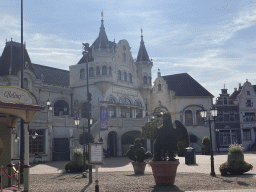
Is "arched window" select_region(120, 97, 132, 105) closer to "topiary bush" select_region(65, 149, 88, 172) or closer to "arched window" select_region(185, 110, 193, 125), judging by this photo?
"arched window" select_region(185, 110, 193, 125)

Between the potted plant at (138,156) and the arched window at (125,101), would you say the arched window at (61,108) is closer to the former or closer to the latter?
the arched window at (125,101)

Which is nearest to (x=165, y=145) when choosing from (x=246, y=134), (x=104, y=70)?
(x=104, y=70)

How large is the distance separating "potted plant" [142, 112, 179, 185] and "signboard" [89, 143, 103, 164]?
9.95ft

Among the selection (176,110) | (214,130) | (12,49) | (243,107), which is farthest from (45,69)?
(243,107)

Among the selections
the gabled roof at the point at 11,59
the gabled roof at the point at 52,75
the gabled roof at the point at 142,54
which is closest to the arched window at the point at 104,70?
the gabled roof at the point at 52,75

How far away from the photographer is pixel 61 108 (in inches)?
→ 1719

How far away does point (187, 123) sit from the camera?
5253cm

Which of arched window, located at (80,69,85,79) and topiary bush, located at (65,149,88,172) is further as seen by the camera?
arched window, located at (80,69,85,79)

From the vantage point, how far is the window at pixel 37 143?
3334cm

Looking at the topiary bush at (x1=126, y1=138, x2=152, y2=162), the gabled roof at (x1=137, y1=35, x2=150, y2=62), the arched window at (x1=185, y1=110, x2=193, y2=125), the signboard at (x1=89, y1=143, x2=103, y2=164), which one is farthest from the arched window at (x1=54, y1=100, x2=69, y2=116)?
the signboard at (x1=89, y1=143, x2=103, y2=164)

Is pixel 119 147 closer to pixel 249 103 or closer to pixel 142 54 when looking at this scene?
pixel 142 54

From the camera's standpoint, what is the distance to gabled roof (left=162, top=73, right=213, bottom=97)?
5388cm

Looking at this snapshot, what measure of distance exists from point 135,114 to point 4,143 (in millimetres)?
33171

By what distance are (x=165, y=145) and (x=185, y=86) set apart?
41.4 m
